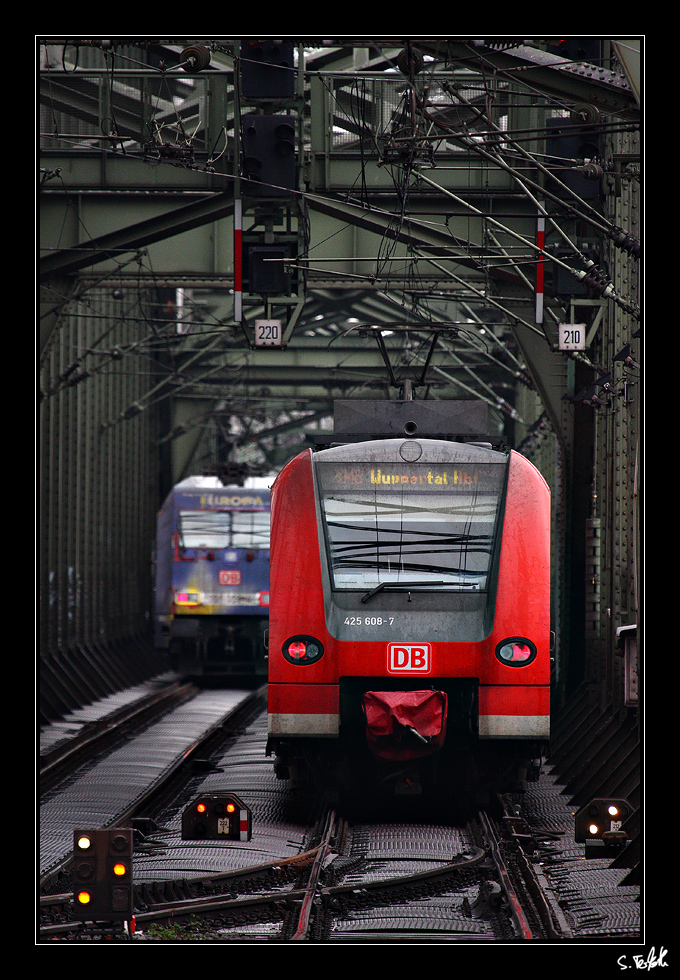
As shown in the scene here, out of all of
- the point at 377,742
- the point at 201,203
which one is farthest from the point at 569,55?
the point at 377,742

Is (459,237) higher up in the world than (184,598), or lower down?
higher up

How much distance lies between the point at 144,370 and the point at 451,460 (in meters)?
21.3

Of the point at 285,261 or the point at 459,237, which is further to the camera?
the point at 459,237

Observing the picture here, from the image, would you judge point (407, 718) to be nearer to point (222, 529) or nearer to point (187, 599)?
point (187, 599)

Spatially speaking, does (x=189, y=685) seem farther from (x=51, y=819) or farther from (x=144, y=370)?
(x=51, y=819)

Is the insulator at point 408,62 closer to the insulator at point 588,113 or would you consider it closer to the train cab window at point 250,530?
the insulator at point 588,113

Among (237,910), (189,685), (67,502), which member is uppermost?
(67,502)

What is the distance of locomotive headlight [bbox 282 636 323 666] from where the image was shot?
1007cm

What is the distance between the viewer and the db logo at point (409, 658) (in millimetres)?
9898

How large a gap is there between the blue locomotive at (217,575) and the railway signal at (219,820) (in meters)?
14.5

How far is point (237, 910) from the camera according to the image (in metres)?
7.56

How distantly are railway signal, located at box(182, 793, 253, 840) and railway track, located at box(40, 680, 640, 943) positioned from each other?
171mm

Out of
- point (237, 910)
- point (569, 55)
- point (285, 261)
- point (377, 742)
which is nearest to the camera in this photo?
point (237, 910)
